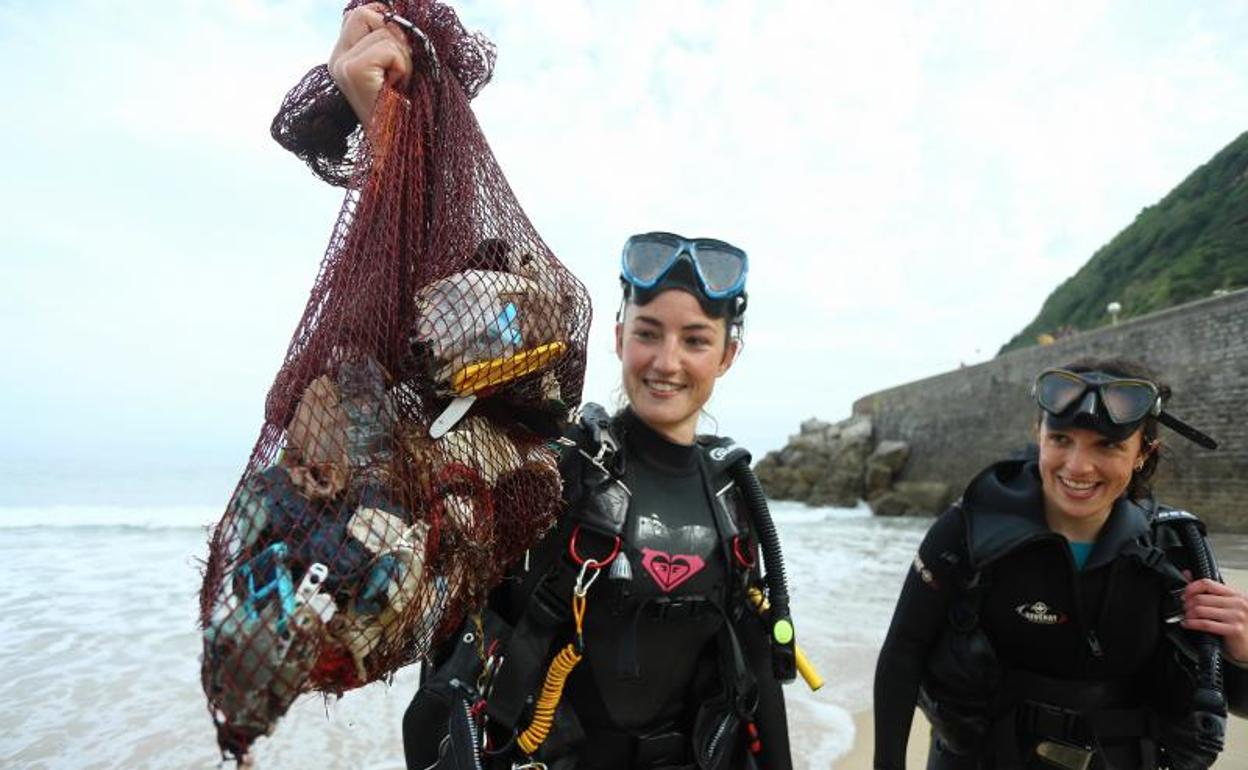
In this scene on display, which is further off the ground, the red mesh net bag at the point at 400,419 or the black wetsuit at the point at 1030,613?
the red mesh net bag at the point at 400,419

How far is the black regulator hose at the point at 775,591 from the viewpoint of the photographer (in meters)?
2.29

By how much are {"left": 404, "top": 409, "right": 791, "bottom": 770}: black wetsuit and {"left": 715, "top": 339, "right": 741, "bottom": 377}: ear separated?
28 centimetres

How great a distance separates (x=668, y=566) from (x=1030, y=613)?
1.44m

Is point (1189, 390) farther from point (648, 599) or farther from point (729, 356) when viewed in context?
point (648, 599)

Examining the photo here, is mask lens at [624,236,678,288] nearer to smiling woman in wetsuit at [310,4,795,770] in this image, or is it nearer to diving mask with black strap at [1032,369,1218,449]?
smiling woman in wetsuit at [310,4,795,770]

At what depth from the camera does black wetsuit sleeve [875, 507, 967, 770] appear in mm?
2729

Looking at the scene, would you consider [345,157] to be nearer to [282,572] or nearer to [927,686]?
[282,572]

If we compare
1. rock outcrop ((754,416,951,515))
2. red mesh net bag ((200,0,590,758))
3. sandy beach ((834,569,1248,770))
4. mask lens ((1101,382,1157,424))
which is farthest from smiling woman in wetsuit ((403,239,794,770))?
rock outcrop ((754,416,951,515))

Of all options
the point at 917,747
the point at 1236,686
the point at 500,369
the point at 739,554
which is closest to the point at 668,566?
the point at 739,554

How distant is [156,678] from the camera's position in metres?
6.46

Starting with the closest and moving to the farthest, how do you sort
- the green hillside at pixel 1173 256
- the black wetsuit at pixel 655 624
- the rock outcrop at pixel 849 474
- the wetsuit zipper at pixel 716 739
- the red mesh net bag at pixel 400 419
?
the red mesh net bag at pixel 400 419 → the black wetsuit at pixel 655 624 → the wetsuit zipper at pixel 716 739 → the rock outcrop at pixel 849 474 → the green hillside at pixel 1173 256

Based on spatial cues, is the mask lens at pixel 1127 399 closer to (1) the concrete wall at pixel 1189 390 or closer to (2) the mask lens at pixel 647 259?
(2) the mask lens at pixel 647 259

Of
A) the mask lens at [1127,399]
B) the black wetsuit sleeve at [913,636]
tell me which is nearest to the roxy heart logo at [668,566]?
the black wetsuit sleeve at [913,636]

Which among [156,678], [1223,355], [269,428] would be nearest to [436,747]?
[269,428]
